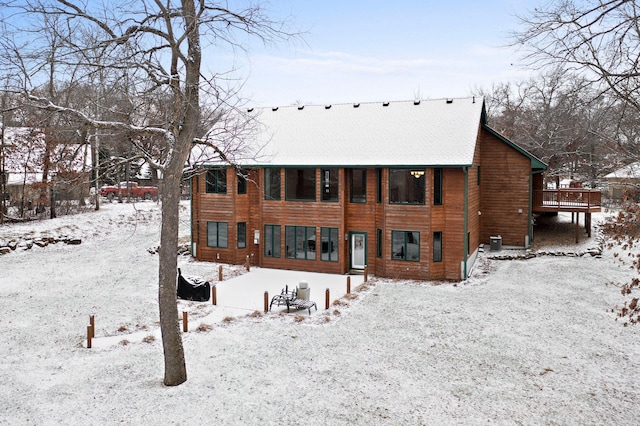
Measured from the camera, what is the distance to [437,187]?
18.5 metres

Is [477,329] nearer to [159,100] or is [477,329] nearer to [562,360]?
[562,360]

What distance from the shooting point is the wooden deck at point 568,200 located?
23.9 m

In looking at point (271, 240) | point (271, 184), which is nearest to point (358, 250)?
point (271, 240)

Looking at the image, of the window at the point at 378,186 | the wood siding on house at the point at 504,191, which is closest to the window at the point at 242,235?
the window at the point at 378,186

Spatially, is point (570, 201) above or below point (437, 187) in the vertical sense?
below

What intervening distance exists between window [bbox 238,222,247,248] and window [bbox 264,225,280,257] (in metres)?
1.04

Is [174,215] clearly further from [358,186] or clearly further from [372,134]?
[372,134]

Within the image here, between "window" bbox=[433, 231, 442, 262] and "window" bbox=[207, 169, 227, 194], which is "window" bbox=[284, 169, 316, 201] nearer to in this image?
"window" bbox=[207, 169, 227, 194]

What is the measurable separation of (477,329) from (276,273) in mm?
9460

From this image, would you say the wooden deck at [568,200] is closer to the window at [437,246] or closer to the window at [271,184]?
the window at [437,246]

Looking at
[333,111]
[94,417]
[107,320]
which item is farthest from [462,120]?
[94,417]

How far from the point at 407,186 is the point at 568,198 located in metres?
11.4

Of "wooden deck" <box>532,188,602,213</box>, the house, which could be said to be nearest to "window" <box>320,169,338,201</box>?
the house

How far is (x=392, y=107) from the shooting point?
23062mm
